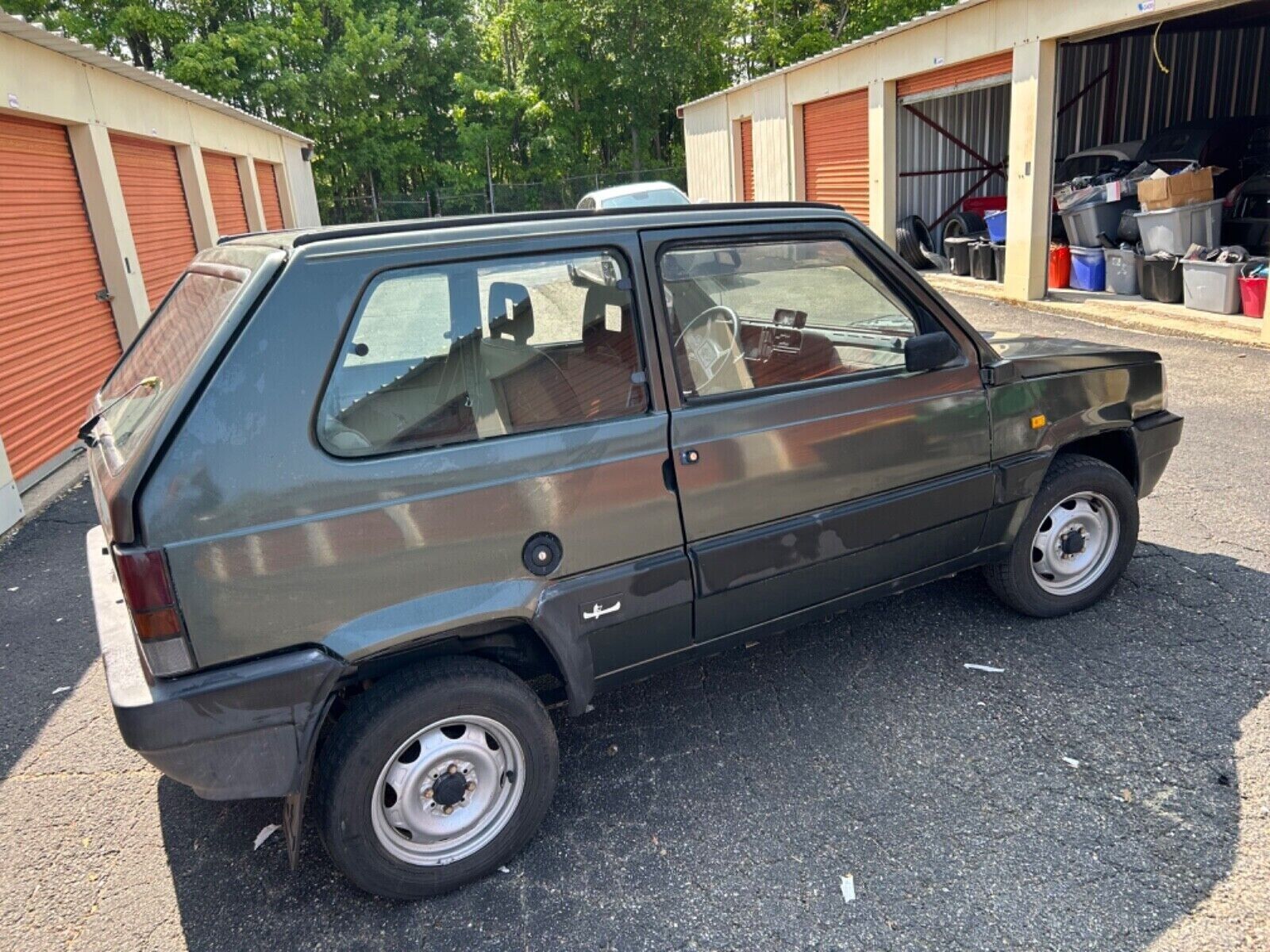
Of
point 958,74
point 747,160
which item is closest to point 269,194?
point 747,160

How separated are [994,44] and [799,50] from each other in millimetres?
21632

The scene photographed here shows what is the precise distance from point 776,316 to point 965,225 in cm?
1273

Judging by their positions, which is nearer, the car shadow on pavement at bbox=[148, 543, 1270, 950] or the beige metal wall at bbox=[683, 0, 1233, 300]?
the car shadow on pavement at bbox=[148, 543, 1270, 950]

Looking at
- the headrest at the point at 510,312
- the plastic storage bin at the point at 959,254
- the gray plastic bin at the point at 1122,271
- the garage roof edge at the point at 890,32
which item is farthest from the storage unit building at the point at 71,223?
the plastic storage bin at the point at 959,254

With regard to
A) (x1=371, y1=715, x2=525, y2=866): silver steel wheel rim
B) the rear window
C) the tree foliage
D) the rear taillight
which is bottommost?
(x1=371, y1=715, x2=525, y2=866): silver steel wheel rim

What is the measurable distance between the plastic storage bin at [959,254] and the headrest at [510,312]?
12.9 meters

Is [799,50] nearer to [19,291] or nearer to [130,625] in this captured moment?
[19,291]

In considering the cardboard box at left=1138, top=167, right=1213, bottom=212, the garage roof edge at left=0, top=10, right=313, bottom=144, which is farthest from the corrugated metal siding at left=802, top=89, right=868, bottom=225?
the garage roof edge at left=0, top=10, right=313, bottom=144

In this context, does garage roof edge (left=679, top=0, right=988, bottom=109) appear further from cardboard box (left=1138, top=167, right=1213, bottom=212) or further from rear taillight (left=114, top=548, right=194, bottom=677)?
rear taillight (left=114, top=548, right=194, bottom=677)

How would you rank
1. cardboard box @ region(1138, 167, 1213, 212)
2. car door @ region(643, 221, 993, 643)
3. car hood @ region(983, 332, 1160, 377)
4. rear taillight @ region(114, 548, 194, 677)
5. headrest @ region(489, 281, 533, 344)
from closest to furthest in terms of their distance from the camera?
rear taillight @ region(114, 548, 194, 677) < headrest @ region(489, 281, 533, 344) < car door @ region(643, 221, 993, 643) < car hood @ region(983, 332, 1160, 377) < cardboard box @ region(1138, 167, 1213, 212)

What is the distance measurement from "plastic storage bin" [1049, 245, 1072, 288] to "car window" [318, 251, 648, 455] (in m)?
11.4

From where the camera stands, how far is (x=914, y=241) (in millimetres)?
15703

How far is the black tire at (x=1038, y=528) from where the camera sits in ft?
12.0

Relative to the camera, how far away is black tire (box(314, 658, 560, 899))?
7.93ft
